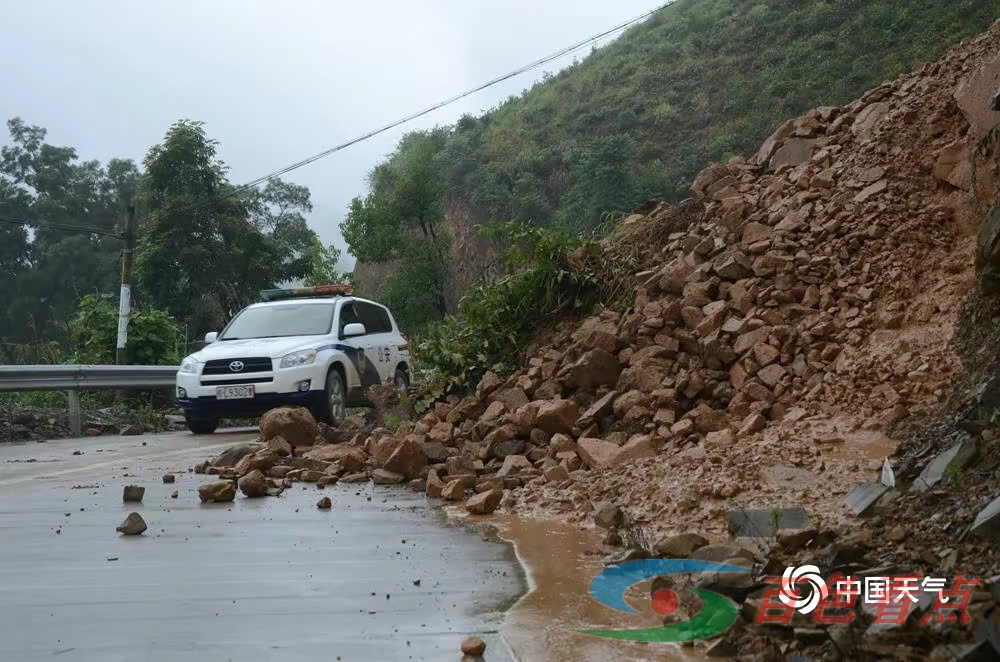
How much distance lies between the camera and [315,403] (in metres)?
13.4

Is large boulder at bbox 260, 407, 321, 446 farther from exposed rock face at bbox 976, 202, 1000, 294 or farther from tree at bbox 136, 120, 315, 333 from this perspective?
tree at bbox 136, 120, 315, 333

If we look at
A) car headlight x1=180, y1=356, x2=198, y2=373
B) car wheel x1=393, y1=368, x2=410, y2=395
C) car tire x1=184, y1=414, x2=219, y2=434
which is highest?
car headlight x1=180, y1=356, x2=198, y2=373

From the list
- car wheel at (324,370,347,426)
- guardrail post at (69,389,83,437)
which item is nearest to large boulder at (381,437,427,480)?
car wheel at (324,370,347,426)

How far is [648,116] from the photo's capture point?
2083 inches

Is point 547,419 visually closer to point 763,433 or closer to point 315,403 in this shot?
point 763,433

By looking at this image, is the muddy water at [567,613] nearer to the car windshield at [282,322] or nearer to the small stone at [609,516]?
the small stone at [609,516]

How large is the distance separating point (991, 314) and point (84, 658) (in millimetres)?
5260

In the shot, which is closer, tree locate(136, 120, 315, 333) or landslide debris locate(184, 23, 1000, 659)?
landslide debris locate(184, 23, 1000, 659)

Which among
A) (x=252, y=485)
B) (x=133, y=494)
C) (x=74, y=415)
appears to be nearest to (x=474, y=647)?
(x=252, y=485)

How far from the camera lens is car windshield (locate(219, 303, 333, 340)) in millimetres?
14492

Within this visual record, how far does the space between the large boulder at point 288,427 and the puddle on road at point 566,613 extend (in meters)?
4.84

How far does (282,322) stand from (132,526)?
846 centimetres

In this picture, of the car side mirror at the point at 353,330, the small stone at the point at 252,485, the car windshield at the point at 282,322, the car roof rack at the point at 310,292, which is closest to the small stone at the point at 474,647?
the small stone at the point at 252,485

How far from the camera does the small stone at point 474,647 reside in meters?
3.67
